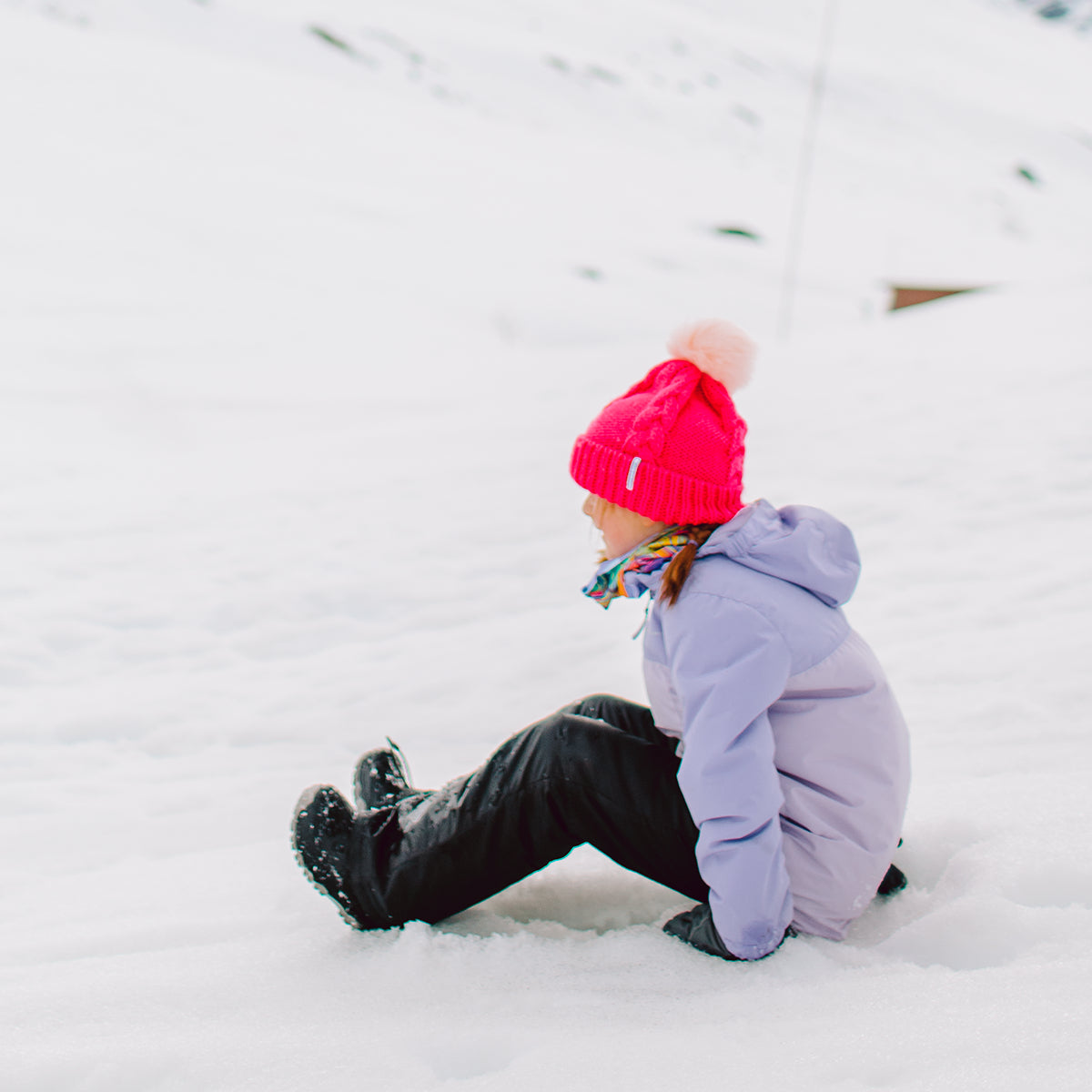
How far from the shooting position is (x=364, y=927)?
1.64 m

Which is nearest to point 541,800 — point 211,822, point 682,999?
point 682,999

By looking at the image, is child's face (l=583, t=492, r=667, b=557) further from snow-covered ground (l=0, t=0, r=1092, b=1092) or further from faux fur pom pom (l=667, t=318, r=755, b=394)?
snow-covered ground (l=0, t=0, r=1092, b=1092)

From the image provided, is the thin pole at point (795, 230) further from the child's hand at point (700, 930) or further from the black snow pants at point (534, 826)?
the child's hand at point (700, 930)

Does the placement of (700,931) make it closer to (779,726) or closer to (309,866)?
(779,726)

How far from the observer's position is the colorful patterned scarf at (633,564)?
1.58 meters

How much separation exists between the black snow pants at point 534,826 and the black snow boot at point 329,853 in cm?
1

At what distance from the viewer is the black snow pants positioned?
155cm

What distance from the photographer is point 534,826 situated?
62.1 inches

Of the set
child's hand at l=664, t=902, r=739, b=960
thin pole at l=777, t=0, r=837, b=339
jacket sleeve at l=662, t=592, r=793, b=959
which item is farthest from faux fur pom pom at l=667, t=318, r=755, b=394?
thin pole at l=777, t=0, r=837, b=339

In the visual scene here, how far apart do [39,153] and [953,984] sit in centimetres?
1100

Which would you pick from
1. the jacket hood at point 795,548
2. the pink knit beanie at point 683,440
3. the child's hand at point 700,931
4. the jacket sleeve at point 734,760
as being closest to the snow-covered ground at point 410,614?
the child's hand at point 700,931

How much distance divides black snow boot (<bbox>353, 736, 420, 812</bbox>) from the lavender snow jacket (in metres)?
0.58

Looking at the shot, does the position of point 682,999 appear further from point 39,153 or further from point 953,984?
point 39,153

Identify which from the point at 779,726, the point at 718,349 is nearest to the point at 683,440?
the point at 718,349
